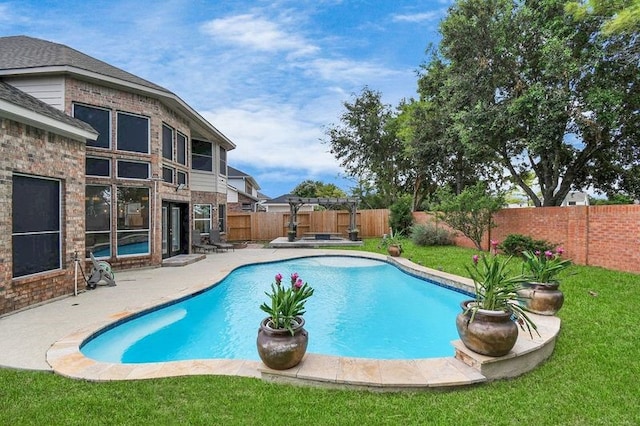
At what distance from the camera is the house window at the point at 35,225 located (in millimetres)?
6438

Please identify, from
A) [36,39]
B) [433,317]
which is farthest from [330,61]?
[433,317]

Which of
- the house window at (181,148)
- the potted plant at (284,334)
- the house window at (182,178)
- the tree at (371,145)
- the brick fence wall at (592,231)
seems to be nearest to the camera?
the potted plant at (284,334)

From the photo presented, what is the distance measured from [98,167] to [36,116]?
12.6ft

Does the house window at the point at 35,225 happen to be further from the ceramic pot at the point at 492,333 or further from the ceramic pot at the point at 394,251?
the ceramic pot at the point at 394,251

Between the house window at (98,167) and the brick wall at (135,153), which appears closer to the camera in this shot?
the brick wall at (135,153)

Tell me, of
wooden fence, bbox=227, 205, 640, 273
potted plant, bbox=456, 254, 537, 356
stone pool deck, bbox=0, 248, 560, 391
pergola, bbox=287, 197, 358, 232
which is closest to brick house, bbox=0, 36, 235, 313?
stone pool deck, bbox=0, 248, 560, 391

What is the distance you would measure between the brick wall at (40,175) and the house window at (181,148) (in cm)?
531

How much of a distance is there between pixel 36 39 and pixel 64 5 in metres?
2.39

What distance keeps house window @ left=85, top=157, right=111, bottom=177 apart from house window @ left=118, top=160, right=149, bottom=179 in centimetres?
32

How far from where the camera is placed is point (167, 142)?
12.3 meters

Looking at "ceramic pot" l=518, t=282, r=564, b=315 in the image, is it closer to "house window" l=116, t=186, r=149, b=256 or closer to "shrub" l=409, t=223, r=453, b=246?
"house window" l=116, t=186, r=149, b=256

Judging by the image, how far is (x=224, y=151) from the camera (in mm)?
18891

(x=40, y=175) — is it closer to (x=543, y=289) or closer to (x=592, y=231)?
(x=543, y=289)

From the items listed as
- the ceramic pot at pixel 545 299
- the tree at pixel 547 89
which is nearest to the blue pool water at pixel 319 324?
the ceramic pot at pixel 545 299
